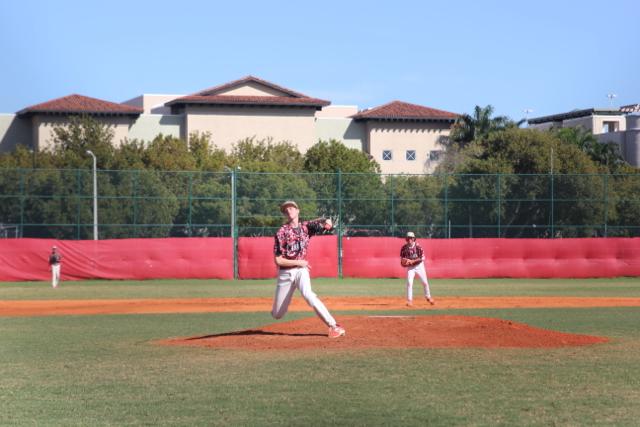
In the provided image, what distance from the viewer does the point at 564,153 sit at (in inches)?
2827

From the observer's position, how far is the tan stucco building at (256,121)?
8031 centimetres

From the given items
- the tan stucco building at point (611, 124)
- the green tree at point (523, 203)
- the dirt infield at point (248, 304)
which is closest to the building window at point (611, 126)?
the tan stucco building at point (611, 124)

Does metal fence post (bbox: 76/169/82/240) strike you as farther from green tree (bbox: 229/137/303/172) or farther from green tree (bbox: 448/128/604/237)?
green tree (bbox: 229/137/303/172)

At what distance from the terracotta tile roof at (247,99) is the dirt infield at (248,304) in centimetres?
5833

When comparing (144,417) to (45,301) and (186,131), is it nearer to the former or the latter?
(45,301)

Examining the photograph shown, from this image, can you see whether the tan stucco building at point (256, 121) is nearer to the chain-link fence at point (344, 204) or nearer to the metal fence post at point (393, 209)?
the chain-link fence at point (344, 204)

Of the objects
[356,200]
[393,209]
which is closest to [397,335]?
[393,209]

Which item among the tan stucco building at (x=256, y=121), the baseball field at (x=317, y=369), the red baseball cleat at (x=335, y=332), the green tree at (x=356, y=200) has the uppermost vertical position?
the tan stucco building at (x=256, y=121)

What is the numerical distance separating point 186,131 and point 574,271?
51.2 metres

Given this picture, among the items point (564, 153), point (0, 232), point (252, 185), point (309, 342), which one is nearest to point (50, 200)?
point (0, 232)

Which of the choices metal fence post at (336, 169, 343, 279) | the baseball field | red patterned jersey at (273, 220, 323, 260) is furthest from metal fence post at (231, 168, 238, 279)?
red patterned jersey at (273, 220, 323, 260)

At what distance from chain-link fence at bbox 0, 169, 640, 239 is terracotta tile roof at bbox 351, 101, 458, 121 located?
4426 cm

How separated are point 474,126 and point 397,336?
258 ft

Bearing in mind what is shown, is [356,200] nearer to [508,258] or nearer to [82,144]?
[508,258]
